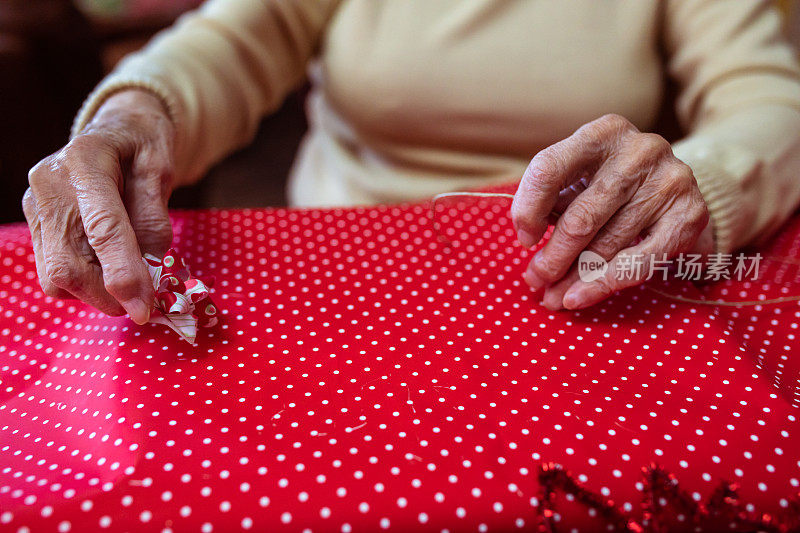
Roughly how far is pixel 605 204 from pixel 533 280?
0.28 ft

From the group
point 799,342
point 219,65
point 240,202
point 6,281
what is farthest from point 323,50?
point 799,342

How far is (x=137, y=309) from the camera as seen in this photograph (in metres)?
0.43

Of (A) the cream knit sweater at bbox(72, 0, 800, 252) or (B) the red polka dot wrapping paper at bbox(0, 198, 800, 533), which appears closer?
(B) the red polka dot wrapping paper at bbox(0, 198, 800, 533)

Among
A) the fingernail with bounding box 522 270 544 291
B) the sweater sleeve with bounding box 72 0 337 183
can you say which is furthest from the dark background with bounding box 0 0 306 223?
the fingernail with bounding box 522 270 544 291

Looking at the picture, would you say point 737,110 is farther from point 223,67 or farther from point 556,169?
point 223,67

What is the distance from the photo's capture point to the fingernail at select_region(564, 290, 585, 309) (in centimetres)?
48

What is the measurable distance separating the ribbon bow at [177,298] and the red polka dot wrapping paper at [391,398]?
2cm

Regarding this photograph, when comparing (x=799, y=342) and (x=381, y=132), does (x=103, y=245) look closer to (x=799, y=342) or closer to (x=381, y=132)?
(x=381, y=132)

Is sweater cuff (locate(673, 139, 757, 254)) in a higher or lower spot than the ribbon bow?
higher

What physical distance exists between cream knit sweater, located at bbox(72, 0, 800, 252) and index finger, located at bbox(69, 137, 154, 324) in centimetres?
18

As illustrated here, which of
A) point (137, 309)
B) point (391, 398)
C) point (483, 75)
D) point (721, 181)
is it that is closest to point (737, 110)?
point (721, 181)

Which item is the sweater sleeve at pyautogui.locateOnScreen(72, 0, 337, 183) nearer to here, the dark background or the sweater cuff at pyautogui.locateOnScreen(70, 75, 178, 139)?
the sweater cuff at pyautogui.locateOnScreen(70, 75, 178, 139)

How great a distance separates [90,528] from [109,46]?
4.81 feet

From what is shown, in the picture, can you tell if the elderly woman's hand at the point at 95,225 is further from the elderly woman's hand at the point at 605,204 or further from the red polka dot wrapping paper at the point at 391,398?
the elderly woman's hand at the point at 605,204
